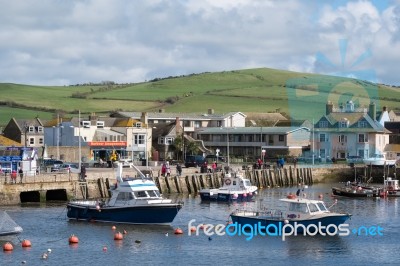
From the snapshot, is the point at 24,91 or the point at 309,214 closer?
the point at 309,214

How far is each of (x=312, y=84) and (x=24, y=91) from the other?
59.1 metres

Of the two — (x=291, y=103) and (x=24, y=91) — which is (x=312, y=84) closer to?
(x=291, y=103)

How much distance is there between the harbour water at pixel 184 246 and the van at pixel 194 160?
140ft

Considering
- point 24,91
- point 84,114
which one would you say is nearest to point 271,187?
point 84,114

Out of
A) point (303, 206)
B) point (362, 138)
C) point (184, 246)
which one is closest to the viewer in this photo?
point (184, 246)

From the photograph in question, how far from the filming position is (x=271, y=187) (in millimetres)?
107250

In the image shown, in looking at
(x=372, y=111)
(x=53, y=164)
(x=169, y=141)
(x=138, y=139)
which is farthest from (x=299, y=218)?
(x=372, y=111)

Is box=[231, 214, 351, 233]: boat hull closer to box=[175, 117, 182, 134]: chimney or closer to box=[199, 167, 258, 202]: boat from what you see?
box=[199, 167, 258, 202]: boat

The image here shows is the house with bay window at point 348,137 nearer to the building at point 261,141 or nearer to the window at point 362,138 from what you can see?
the window at point 362,138

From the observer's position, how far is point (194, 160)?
396 feet

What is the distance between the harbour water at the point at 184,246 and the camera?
53.5 m

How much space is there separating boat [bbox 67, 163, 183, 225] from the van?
46.4 m

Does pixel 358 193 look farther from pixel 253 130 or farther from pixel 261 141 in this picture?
pixel 253 130

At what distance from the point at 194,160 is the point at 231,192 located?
115ft
